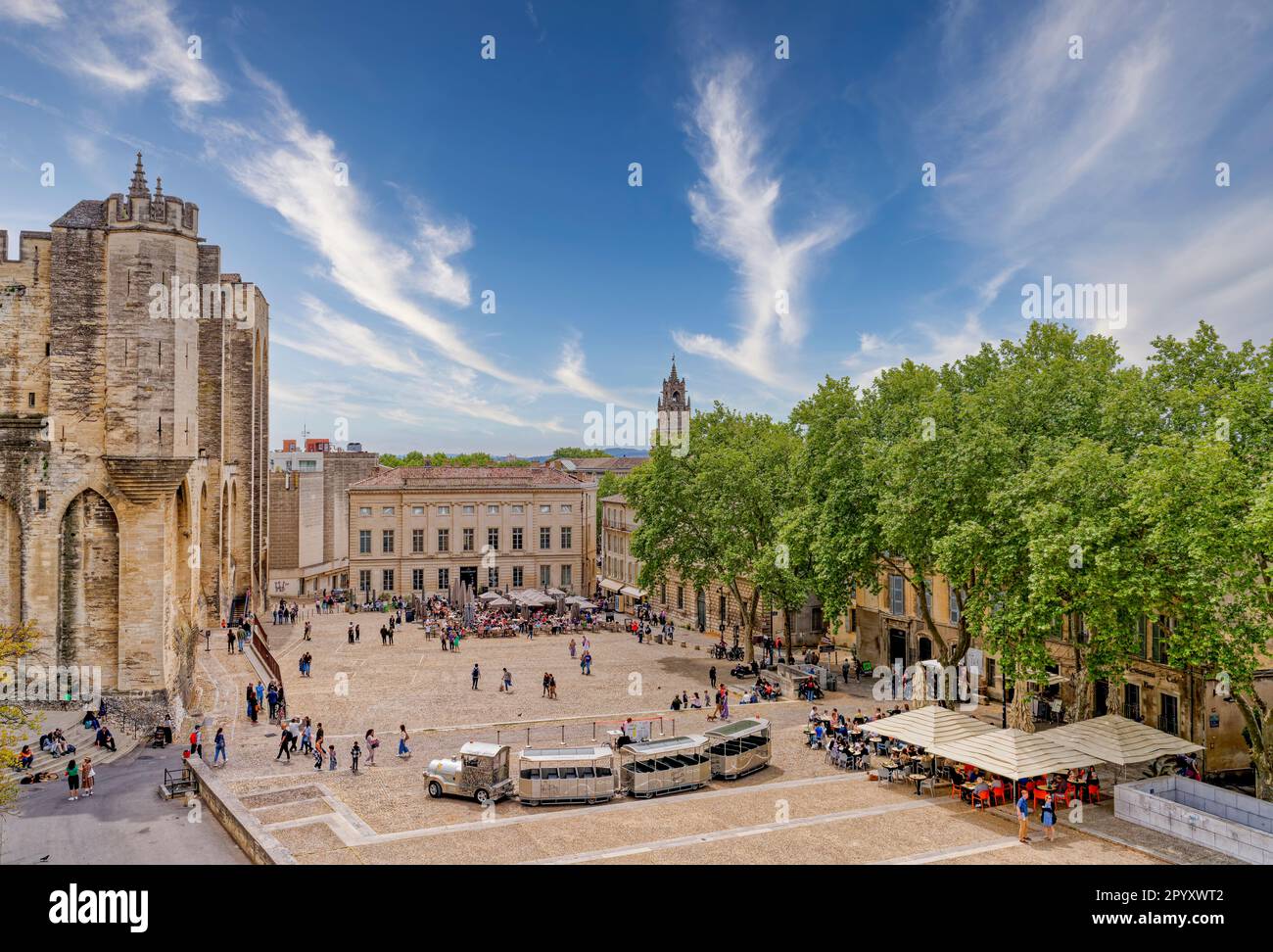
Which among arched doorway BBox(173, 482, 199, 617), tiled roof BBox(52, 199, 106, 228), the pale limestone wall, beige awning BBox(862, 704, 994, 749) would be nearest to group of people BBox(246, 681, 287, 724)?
arched doorway BBox(173, 482, 199, 617)

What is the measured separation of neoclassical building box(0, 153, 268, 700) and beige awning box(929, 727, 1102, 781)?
27.6 metres

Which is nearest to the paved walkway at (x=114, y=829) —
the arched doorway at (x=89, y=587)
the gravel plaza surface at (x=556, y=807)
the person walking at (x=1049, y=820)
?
the gravel plaza surface at (x=556, y=807)

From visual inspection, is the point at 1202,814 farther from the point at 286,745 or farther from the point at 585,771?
the point at 286,745

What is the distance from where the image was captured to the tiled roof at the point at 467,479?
70.4m

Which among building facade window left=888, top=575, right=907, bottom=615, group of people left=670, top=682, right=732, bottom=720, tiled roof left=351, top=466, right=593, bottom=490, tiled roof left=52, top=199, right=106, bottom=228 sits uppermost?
tiled roof left=52, top=199, right=106, bottom=228

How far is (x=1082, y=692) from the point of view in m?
25.5

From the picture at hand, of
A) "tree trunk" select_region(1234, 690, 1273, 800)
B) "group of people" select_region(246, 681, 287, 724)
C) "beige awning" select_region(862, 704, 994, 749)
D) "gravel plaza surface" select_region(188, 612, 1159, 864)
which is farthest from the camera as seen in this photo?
"group of people" select_region(246, 681, 287, 724)

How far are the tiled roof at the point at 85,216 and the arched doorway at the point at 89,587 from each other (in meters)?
9.71

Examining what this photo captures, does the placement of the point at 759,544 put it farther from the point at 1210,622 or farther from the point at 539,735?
the point at 1210,622

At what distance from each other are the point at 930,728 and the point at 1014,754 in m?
A: 2.75

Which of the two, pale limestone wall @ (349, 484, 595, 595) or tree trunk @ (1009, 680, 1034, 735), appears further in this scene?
pale limestone wall @ (349, 484, 595, 595)

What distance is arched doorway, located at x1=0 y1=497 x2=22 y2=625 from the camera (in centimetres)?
2941

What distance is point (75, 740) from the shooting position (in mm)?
27047

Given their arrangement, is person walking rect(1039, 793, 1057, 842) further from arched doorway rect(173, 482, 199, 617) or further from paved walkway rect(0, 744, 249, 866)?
arched doorway rect(173, 482, 199, 617)
